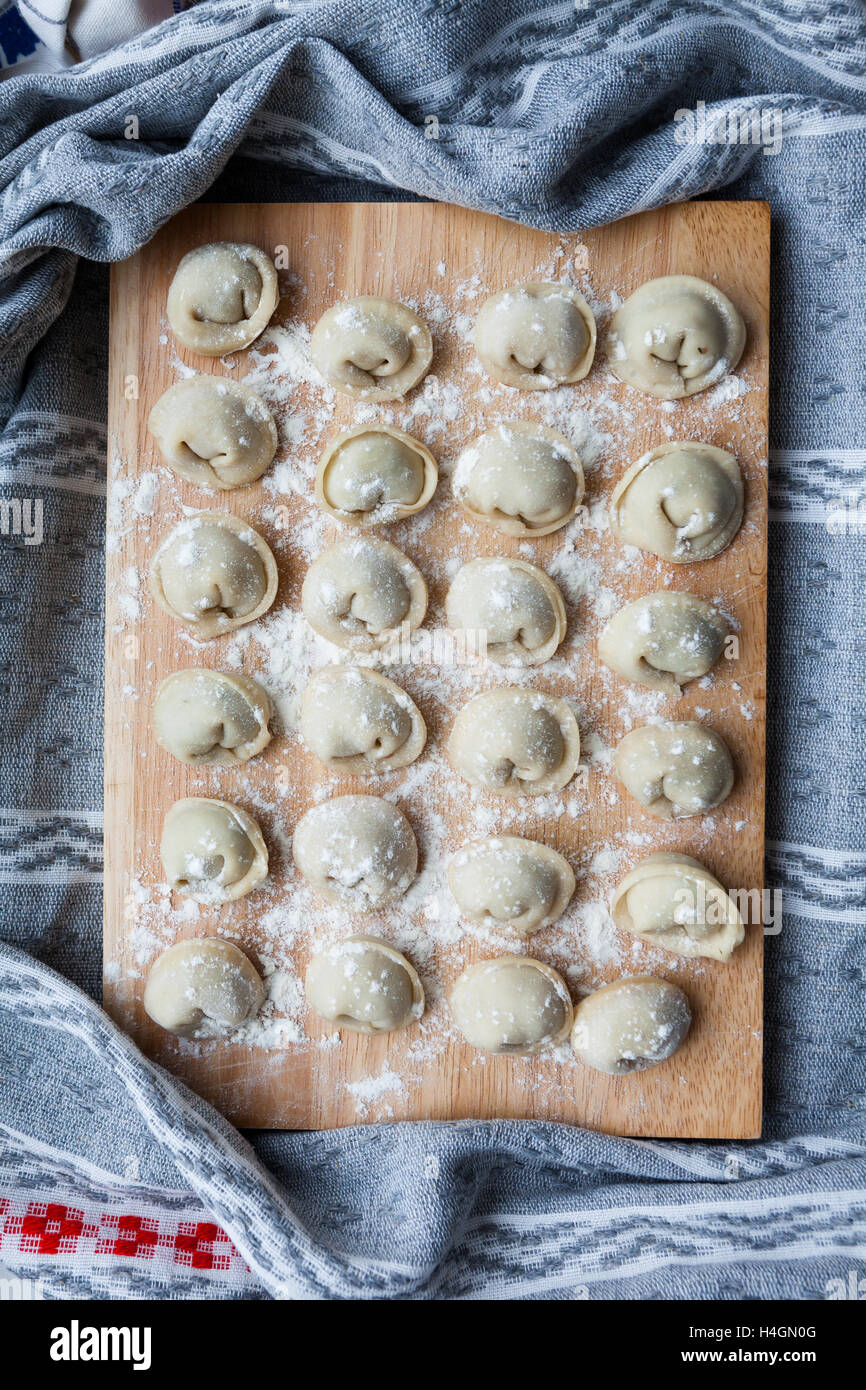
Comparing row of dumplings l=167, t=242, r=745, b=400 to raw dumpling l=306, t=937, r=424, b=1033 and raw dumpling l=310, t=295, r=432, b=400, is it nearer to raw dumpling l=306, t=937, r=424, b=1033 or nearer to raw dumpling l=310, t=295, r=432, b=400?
raw dumpling l=310, t=295, r=432, b=400

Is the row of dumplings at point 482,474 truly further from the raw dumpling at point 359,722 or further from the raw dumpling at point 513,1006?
the raw dumpling at point 513,1006

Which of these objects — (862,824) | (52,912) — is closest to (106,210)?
(52,912)

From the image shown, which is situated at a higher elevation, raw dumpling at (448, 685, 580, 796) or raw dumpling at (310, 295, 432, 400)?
raw dumpling at (310, 295, 432, 400)

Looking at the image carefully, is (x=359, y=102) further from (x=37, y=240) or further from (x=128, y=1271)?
(x=128, y=1271)

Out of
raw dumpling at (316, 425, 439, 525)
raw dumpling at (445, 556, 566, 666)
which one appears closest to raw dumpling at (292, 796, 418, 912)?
raw dumpling at (445, 556, 566, 666)

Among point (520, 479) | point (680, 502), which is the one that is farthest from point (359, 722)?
point (680, 502)

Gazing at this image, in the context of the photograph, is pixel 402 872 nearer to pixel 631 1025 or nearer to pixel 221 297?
pixel 631 1025

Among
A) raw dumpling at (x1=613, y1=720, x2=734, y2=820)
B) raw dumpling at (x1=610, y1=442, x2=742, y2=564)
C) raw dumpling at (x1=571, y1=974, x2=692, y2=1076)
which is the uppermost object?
raw dumpling at (x1=610, y1=442, x2=742, y2=564)
